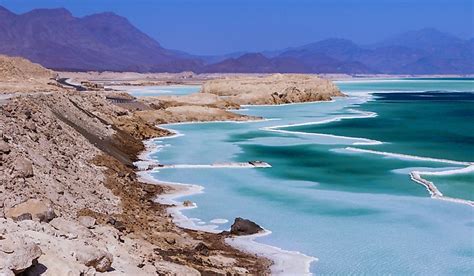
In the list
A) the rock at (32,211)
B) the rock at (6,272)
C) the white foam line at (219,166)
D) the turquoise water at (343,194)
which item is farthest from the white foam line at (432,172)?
the rock at (6,272)

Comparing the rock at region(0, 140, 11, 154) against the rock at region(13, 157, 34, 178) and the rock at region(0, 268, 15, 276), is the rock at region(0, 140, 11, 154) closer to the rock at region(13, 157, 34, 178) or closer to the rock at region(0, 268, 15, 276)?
the rock at region(13, 157, 34, 178)

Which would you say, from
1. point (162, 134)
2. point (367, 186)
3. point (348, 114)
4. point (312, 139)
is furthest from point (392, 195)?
point (348, 114)

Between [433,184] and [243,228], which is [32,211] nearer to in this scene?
[243,228]

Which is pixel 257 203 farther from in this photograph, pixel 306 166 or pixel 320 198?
pixel 306 166

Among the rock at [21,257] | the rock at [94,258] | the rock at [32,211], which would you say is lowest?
the rock at [94,258]

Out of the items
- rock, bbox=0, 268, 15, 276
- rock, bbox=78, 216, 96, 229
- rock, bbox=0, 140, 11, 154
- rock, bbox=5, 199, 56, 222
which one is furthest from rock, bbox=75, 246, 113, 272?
rock, bbox=0, 140, 11, 154

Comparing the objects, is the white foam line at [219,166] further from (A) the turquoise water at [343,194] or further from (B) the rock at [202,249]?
(B) the rock at [202,249]
